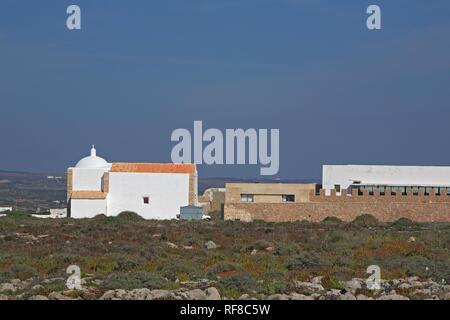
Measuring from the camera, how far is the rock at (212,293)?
13906mm

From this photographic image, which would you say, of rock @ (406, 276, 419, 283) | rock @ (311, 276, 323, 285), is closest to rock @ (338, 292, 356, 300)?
rock @ (311, 276, 323, 285)

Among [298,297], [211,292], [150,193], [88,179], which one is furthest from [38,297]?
[88,179]

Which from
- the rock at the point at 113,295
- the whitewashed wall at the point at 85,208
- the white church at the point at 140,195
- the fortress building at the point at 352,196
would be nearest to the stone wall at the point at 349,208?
the fortress building at the point at 352,196

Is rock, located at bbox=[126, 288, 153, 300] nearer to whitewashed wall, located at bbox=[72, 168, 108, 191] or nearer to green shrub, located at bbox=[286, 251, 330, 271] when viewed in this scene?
green shrub, located at bbox=[286, 251, 330, 271]

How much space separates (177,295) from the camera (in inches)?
548

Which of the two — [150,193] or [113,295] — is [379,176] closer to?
[150,193]

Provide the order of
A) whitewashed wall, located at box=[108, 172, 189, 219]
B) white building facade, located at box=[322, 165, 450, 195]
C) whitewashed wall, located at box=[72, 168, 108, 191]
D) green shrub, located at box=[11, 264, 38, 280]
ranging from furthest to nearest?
white building facade, located at box=[322, 165, 450, 195]
whitewashed wall, located at box=[72, 168, 108, 191]
whitewashed wall, located at box=[108, 172, 189, 219]
green shrub, located at box=[11, 264, 38, 280]

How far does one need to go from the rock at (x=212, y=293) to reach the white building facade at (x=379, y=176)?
32751 millimetres

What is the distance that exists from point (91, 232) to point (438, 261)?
1360cm

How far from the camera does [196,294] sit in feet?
45.7

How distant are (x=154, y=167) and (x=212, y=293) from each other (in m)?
31.4

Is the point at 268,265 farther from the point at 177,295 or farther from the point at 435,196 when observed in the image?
the point at 435,196

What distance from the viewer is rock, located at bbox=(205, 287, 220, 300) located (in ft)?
45.6

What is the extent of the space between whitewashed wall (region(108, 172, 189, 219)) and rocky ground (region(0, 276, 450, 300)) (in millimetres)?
28159
